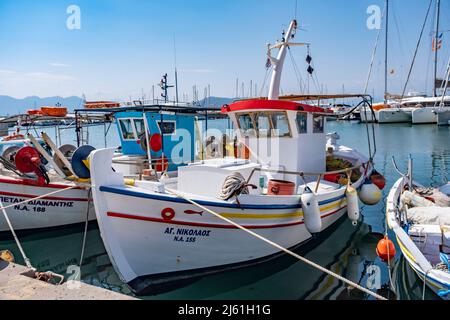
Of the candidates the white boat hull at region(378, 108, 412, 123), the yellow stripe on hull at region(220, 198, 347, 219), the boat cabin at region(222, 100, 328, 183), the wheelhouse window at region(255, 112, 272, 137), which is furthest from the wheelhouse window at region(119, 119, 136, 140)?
the white boat hull at region(378, 108, 412, 123)

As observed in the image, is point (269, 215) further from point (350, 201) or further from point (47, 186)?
point (47, 186)

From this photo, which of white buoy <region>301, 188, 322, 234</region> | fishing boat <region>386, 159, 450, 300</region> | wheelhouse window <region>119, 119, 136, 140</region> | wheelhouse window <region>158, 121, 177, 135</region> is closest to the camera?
fishing boat <region>386, 159, 450, 300</region>

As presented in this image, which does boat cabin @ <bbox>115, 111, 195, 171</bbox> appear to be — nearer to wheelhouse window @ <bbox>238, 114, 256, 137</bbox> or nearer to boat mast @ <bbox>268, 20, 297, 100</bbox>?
wheelhouse window @ <bbox>238, 114, 256, 137</bbox>

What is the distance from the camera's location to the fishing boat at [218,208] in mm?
6668

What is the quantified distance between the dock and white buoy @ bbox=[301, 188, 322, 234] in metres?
4.61

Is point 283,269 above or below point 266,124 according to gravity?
below

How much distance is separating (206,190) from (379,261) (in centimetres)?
459

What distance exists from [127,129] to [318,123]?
6.47 m

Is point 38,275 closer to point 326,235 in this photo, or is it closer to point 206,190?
point 206,190

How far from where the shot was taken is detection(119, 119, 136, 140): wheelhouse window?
40.5 feet

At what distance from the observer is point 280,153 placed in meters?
9.29

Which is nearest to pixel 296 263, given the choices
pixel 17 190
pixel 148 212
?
pixel 148 212

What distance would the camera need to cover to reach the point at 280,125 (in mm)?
9266

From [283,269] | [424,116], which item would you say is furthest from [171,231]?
[424,116]
